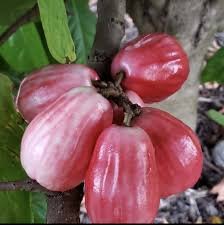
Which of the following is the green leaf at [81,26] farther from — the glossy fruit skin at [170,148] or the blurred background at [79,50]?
the glossy fruit skin at [170,148]

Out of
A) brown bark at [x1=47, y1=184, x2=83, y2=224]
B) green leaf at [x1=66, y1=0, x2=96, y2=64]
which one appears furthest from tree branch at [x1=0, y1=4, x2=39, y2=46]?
brown bark at [x1=47, y1=184, x2=83, y2=224]

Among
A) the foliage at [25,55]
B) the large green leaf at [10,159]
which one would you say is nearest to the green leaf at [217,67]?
the foliage at [25,55]

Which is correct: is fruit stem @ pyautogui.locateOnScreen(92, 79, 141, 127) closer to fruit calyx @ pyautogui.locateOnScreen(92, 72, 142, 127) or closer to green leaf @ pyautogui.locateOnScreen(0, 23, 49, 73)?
fruit calyx @ pyautogui.locateOnScreen(92, 72, 142, 127)

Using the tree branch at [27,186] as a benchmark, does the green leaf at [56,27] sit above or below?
above

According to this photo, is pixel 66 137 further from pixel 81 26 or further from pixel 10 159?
pixel 81 26

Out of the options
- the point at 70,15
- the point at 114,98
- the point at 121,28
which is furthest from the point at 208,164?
the point at 114,98

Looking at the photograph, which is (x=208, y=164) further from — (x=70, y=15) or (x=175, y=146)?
(x=175, y=146)
